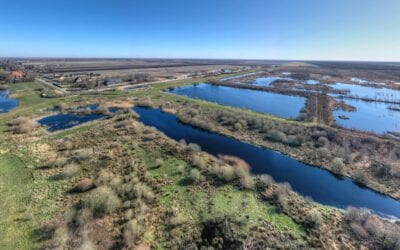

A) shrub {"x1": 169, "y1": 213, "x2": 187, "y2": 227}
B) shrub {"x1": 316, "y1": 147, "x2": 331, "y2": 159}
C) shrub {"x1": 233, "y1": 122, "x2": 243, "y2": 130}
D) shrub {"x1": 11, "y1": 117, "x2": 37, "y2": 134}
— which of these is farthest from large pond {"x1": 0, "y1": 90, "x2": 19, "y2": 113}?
shrub {"x1": 316, "y1": 147, "x2": 331, "y2": 159}

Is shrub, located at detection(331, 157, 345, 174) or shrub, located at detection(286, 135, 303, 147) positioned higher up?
shrub, located at detection(286, 135, 303, 147)

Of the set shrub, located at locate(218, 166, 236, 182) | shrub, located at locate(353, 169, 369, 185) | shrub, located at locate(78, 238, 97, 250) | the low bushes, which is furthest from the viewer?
shrub, located at locate(353, 169, 369, 185)

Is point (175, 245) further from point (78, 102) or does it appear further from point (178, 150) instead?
point (78, 102)

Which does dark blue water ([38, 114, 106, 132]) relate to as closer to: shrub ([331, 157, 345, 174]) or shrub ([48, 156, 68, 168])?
shrub ([48, 156, 68, 168])

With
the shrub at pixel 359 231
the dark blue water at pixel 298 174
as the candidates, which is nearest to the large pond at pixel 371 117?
the dark blue water at pixel 298 174

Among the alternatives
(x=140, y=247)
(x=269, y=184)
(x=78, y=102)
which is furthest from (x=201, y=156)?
(x=78, y=102)
